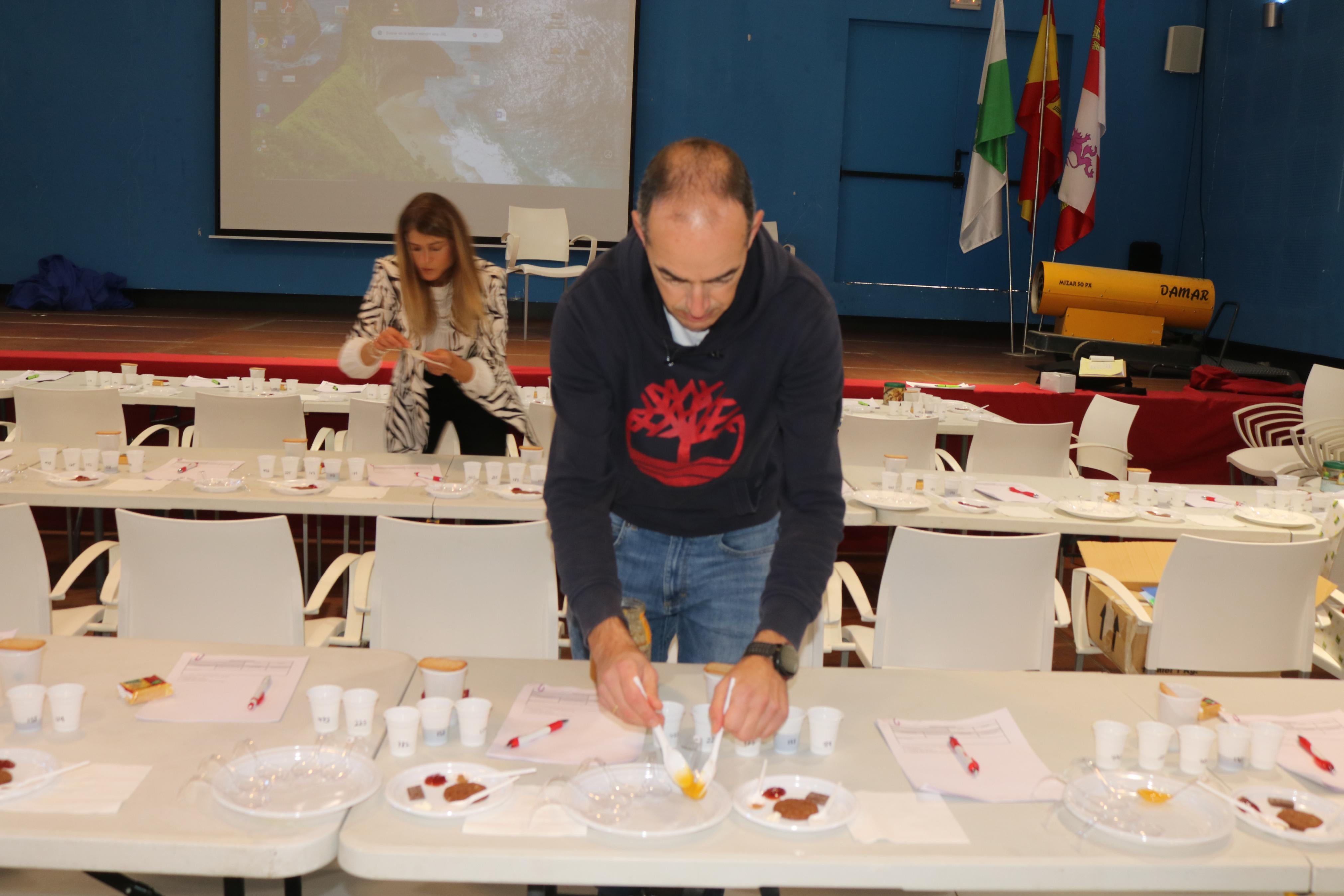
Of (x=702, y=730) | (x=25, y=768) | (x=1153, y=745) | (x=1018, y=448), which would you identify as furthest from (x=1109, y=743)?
(x=1018, y=448)

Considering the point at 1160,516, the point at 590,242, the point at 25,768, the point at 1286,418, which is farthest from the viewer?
the point at 590,242

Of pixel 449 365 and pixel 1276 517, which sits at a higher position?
pixel 449 365

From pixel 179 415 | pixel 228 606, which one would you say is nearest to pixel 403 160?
pixel 179 415

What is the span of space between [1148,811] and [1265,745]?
0.29 metres

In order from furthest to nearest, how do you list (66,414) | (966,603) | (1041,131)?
(1041,131), (66,414), (966,603)

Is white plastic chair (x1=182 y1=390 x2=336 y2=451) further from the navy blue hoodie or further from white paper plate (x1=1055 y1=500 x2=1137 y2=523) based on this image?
the navy blue hoodie

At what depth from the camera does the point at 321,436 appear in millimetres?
4930

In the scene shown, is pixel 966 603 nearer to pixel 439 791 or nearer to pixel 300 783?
pixel 439 791

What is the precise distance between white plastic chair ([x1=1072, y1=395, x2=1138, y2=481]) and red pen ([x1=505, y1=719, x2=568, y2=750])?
437 cm

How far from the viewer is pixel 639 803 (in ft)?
5.06

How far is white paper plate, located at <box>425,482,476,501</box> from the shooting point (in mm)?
3521

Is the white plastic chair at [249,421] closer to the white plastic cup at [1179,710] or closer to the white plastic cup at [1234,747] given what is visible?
the white plastic cup at [1179,710]

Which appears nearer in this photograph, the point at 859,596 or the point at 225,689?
the point at 225,689

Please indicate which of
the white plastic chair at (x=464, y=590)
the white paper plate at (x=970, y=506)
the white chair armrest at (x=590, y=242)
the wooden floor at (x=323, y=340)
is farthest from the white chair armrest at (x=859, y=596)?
the white chair armrest at (x=590, y=242)
